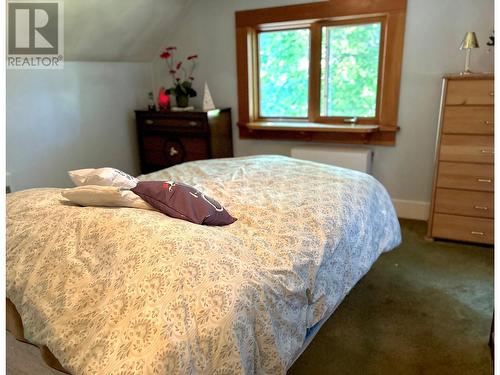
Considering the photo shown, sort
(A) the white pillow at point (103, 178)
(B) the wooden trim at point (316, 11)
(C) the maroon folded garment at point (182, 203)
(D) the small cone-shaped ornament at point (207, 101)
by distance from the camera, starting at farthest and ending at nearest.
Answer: (D) the small cone-shaped ornament at point (207, 101) → (B) the wooden trim at point (316, 11) → (A) the white pillow at point (103, 178) → (C) the maroon folded garment at point (182, 203)

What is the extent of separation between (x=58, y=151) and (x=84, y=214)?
2.32 m

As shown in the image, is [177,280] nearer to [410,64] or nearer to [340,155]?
[340,155]

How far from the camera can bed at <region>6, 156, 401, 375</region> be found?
3.37 feet

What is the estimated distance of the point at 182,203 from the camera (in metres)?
1.54

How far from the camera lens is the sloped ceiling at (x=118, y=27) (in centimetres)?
307

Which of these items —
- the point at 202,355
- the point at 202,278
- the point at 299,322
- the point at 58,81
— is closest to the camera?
the point at 202,355

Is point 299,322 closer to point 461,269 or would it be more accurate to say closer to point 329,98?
point 461,269

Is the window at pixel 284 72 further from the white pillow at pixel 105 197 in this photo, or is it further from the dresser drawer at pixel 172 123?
the white pillow at pixel 105 197

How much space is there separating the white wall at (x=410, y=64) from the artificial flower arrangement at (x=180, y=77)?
0.31 feet

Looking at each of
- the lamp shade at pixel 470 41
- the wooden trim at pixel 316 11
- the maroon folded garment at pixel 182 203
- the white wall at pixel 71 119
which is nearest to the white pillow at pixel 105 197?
the maroon folded garment at pixel 182 203

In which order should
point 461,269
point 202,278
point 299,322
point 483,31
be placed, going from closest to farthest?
point 202,278
point 299,322
point 461,269
point 483,31

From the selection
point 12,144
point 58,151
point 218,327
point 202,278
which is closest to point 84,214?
point 202,278

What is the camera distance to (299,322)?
4.53 ft

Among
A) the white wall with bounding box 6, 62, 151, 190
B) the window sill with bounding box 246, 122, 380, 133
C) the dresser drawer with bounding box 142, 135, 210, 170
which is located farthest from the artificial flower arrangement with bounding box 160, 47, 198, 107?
the window sill with bounding box 246, 122, 380, 133
